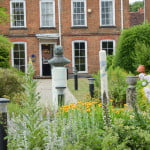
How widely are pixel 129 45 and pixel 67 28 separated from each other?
11469 mm

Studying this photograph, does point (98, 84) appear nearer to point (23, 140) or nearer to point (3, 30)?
point (23, 140)

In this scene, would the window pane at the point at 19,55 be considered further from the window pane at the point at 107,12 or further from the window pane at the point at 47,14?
the window pane at the point at 107,12

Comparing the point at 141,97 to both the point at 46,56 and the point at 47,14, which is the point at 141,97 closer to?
the point at 46,56

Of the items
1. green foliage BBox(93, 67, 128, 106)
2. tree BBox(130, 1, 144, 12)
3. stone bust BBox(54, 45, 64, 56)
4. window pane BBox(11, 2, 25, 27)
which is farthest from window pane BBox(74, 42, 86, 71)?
tree BBox(130, 1, 144, 12)

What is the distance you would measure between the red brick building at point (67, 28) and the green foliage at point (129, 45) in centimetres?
1017

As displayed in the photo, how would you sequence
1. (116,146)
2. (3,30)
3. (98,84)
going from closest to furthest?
(116,146), (98,84), (3,30)

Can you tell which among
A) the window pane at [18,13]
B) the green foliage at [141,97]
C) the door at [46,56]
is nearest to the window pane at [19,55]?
the door at [46,56]

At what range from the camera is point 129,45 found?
18859 mm

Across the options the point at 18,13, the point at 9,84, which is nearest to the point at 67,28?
the point at 18,13

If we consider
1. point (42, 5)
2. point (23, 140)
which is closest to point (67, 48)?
point (42, 5)

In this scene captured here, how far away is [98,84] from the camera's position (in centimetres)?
1566

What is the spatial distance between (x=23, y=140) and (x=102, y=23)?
25263mm

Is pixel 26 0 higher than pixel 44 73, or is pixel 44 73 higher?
pixel 26 0

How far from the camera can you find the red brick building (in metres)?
29.6
